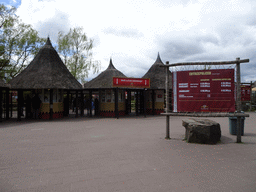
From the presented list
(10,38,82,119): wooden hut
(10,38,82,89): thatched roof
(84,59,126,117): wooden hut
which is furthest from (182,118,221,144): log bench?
(10,38,82,89): thatched roof

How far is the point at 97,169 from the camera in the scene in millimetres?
4383

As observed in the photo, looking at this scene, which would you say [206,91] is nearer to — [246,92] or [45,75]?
[45,75]

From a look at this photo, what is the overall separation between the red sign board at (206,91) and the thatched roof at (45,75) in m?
10.5

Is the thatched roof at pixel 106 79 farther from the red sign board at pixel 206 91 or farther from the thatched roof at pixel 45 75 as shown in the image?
the red sign board at pixel 206 91

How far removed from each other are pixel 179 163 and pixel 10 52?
103 feet

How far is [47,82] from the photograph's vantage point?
14.9 metres

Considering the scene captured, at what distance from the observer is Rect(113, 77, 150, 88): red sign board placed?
1577 centimetres

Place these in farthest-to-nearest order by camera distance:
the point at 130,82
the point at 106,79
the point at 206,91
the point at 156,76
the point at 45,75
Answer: the point at 156,76, the point at 106,79, the point at 130,82, the point at 45,75, the point at 206,91

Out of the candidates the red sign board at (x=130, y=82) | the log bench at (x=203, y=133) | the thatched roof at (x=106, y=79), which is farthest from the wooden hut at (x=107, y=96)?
the log bench at (x=203, y=133)

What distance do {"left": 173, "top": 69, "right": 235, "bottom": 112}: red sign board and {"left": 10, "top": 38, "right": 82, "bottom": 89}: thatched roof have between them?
10.5 m

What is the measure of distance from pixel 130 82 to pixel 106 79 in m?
3.17

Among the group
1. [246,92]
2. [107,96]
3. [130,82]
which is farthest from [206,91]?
[246,92]

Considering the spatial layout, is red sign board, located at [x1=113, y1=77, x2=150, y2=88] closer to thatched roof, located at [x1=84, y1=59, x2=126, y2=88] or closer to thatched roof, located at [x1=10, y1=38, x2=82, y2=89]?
thatched roof, located at [x1=84, y1=59, x2=126, y2=88]

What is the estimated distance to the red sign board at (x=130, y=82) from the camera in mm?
15766
